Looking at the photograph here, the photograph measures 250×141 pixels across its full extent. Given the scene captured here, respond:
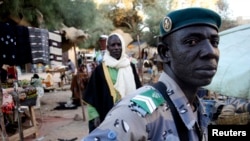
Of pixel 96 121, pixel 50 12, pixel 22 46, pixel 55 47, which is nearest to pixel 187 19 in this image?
pixel 96 121

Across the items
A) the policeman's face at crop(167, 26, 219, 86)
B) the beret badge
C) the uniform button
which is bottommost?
the uniform button

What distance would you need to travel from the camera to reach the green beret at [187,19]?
117 cm

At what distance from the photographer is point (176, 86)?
121 centimetres

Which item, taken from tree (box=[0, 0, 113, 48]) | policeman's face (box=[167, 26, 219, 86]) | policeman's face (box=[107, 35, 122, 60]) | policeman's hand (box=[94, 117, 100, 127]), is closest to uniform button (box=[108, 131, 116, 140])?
policeman's face (box=[167, 26, 219, 86])

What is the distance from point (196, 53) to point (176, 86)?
15 centimetres

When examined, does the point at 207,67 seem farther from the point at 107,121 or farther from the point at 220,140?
the point at 220,140

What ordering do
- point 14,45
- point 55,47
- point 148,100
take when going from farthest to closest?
point 55,47, point 14,45, point 148,100

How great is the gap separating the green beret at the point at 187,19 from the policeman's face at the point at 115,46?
2.63m

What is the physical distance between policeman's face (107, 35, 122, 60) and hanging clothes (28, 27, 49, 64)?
8.65 ft

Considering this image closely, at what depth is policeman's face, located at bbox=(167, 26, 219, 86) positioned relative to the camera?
115 cm

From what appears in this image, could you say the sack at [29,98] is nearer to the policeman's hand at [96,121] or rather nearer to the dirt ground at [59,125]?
the dirt ground at [59,125]

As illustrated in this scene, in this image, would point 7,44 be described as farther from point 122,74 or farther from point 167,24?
point 167,24

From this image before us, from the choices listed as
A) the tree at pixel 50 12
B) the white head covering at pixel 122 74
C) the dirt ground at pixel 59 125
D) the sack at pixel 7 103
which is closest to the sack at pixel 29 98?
the sack at pixel 7 103

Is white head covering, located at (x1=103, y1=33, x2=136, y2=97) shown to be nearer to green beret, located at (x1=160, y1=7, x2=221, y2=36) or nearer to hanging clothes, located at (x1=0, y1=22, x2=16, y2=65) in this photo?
hanging clothes, located at (x1=0, y1=22, x2=16, y2=65)
